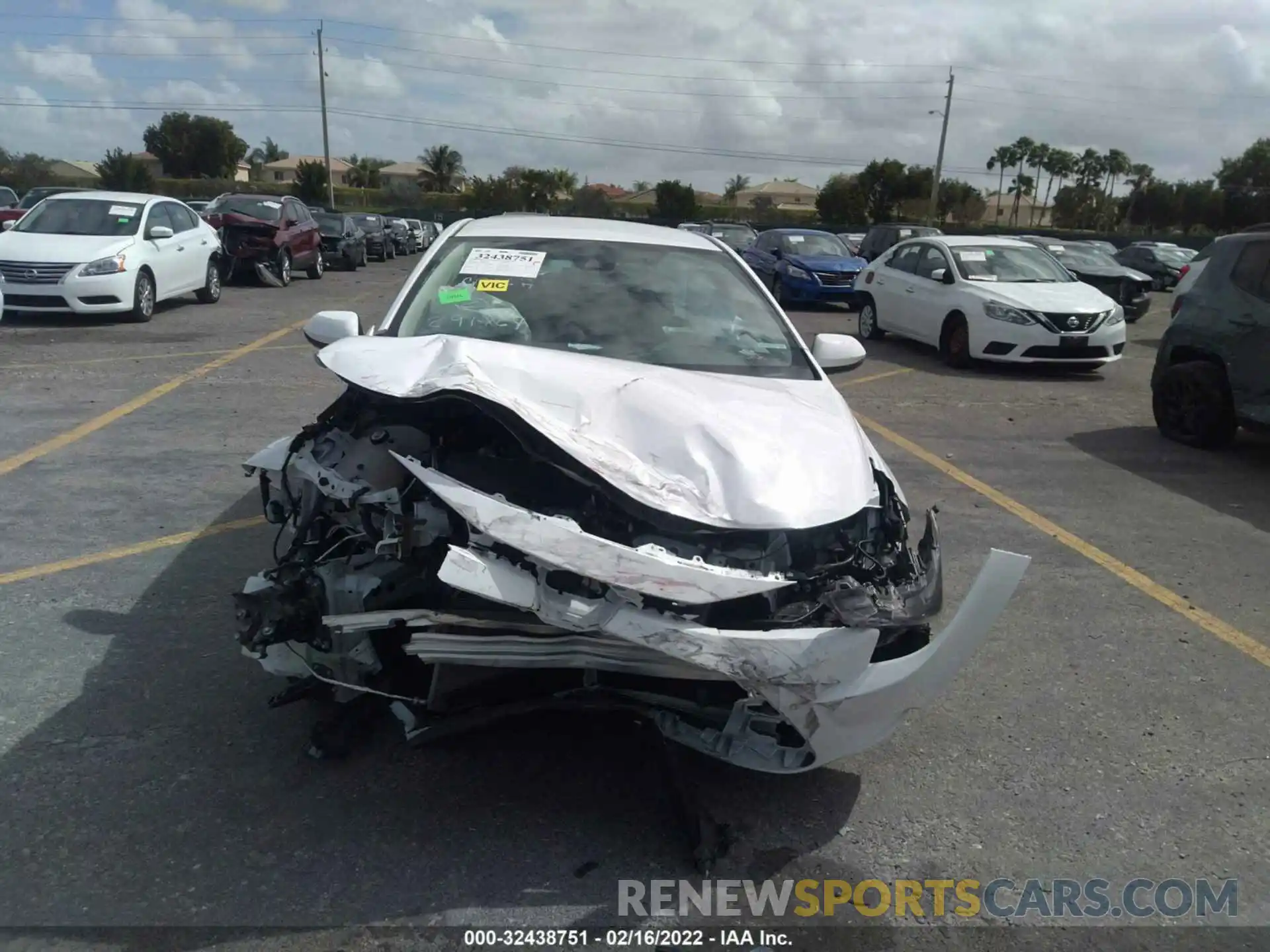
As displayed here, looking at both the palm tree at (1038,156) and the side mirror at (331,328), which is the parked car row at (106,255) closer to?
the side mirror at (331,328)

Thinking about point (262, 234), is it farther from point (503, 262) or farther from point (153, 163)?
point (153, 163)

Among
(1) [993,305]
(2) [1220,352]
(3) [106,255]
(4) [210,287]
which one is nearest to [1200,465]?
(2) [1220,352]

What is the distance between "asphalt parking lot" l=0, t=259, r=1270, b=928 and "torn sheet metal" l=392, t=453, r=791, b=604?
0.91 m

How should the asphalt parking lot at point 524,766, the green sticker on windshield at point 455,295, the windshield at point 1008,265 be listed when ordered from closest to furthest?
the asphalt parking lot at point 524,766 → the green sticker on windshield at point 455,295 → the windshield at point 1008,265

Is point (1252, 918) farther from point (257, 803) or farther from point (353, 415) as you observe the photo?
point (353, 415)

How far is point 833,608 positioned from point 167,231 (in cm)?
1358

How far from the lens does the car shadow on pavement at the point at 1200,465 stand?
705 cm

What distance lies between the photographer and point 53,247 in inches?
498

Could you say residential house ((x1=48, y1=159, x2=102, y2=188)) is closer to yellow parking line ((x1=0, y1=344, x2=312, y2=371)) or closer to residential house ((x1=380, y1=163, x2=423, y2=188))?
residential house ((x1=380, y1=163, x2=423, y2=188))

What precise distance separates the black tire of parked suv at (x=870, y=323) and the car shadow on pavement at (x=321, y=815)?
1233cm

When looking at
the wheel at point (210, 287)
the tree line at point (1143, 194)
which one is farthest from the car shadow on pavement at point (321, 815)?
the tree line at point (1143, 194)

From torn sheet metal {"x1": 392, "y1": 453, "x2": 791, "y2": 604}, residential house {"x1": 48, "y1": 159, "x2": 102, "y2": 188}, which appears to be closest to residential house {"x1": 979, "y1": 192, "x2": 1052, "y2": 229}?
residential house {"x1": 48, "y1": 159, "x2": 102, "y2": 188}

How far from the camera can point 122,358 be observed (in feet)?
35.2

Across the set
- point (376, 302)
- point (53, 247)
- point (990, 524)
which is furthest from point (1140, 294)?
point (53, 247)
